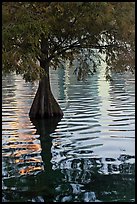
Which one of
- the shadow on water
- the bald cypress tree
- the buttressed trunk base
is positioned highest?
the bald cypress tree

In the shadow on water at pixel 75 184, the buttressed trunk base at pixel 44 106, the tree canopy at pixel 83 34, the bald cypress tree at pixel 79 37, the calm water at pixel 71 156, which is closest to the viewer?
the shadow on water at pixel 75 184

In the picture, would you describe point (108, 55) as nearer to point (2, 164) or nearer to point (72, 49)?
point (72, 49)

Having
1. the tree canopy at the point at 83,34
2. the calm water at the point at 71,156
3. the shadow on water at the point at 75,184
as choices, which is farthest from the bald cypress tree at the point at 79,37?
the shadow on water at the point at 75,184

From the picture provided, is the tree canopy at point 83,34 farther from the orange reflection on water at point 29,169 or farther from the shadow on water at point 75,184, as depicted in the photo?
the shadow on water at point 75,184

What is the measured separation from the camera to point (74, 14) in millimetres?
20469

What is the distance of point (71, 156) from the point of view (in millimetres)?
14586

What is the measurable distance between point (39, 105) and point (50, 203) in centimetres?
1376

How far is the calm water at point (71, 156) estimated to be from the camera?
10977mm

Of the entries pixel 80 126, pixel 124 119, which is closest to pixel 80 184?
pixel 80 126

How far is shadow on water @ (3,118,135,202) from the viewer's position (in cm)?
1053

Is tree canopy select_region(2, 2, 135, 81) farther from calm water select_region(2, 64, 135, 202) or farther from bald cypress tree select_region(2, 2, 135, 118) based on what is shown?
calm water select_region(2, 64, 135, 202)

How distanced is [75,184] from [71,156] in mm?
3062

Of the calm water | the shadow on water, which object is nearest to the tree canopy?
the calm water

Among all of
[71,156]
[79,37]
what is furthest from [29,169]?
[79,37]
